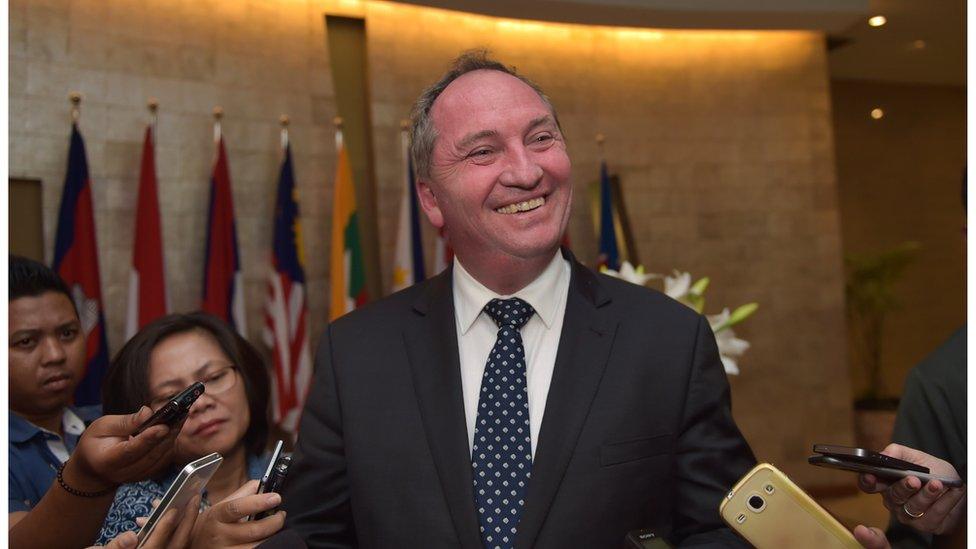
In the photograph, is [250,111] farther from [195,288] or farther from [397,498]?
[397,498]

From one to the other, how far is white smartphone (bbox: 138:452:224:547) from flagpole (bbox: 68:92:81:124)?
15.2 ft

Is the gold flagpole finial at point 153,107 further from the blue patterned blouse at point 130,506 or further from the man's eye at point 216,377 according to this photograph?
the blue patterned blouse at point 130,506

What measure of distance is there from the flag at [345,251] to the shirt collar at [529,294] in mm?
4443

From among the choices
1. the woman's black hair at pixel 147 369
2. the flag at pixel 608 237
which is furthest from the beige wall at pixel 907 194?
the woman's black hair at pixel 147 369

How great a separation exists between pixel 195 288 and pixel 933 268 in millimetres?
8530

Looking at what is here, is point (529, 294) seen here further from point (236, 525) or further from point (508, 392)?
point (236, 525)

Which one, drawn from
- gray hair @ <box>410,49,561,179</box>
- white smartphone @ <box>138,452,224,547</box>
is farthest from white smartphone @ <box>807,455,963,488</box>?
white smartphone @ <box>138,452,224,547</box>

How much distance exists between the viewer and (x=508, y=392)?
1808 mm

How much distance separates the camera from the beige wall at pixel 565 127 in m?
5.93

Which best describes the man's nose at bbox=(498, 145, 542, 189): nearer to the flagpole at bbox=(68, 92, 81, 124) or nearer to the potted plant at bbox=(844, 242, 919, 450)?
the flagpole at bbox=(68, 92, 81, 124)

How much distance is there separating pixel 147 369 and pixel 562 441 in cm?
121

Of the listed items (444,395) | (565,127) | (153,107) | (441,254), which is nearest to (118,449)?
(444,395)

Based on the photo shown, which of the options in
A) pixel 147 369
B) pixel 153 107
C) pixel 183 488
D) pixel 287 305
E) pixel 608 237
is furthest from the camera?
pixel 608 237

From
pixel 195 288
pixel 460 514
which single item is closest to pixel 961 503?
pixel 460 514
